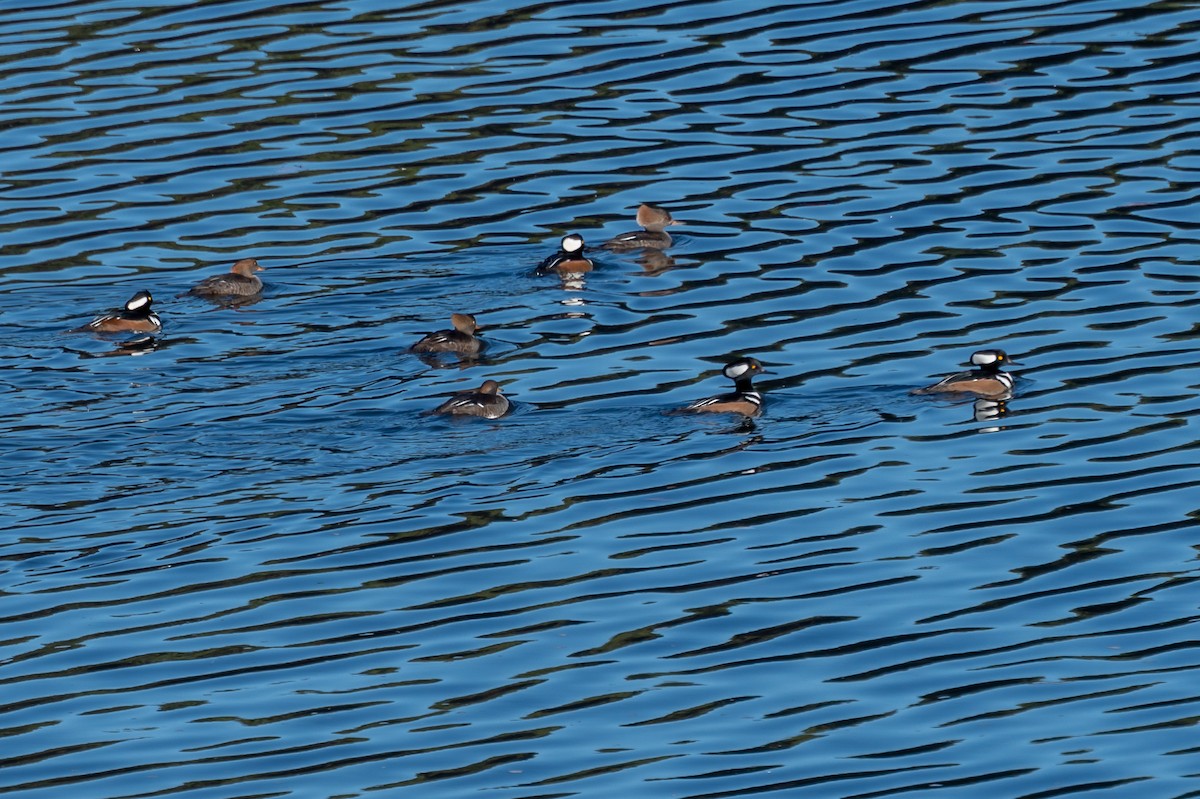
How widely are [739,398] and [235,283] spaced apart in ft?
18.3

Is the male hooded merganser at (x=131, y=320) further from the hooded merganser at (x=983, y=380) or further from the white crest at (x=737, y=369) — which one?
the hooded merganser at (x=983, y=380)

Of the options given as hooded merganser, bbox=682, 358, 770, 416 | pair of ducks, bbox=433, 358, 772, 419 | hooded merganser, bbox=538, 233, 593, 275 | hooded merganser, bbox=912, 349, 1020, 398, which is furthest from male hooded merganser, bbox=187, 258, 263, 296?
hooded merganser, bbox=912, 349, 1020, 398

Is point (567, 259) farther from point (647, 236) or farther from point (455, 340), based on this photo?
point (455, 340)

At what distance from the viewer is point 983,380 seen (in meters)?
17.3

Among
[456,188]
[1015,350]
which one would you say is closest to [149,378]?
[456,188]

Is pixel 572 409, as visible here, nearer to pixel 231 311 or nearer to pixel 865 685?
pixel 231 311

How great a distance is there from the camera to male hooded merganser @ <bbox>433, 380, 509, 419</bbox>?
17234 millimetres

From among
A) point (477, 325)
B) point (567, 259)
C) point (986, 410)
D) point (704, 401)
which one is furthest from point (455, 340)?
point (986, 410)

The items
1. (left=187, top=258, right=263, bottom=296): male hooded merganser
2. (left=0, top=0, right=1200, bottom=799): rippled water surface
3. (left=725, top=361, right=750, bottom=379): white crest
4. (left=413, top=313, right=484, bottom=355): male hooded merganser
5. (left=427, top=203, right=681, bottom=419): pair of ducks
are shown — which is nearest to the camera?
(left=0, top=0, right=1200, bottom=799): rippled water surface

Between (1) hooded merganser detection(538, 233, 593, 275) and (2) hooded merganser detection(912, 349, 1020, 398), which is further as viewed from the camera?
(1) hooded merganser detection(538, 233, 593, 275)

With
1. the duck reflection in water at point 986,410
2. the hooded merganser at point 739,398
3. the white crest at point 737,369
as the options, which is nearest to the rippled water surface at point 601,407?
the hooded merganser at point 739,398

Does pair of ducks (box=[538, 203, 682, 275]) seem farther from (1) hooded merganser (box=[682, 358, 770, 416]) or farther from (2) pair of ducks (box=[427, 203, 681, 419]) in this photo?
(1) hooded merganser (box=[682, 358, 770, 416])

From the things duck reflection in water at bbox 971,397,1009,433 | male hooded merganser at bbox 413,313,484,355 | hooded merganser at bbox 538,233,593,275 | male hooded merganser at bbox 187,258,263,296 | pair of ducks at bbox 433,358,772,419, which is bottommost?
duck reflection in water at bbox 971,397,1009,433

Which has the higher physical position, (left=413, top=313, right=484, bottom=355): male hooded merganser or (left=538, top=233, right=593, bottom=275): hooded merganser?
(left=538, top=233, right=593, bottom=275): hooded merganser
